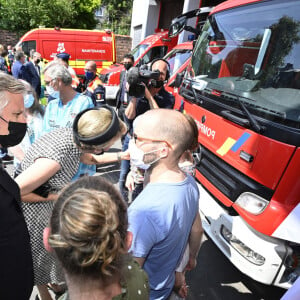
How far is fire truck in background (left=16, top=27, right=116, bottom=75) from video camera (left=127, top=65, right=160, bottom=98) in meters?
9.81

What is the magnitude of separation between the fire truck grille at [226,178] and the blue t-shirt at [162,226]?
0.75 m

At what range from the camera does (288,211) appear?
1795 mm

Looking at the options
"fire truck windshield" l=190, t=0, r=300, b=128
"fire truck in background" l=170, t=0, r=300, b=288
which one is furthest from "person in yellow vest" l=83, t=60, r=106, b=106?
"fire truck in background" l=170, t=0, r=300, b=288

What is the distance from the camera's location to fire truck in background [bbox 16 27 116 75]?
11328mm

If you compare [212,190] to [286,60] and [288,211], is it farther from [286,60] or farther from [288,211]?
[286,60]

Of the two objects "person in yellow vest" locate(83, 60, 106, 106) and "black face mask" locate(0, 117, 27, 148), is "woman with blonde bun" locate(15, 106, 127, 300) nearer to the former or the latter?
"black face mask" locate(0, 117, 27, 148)

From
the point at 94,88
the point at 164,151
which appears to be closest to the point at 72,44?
the point at 94,88

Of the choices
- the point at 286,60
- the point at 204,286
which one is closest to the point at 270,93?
the point at 286,60

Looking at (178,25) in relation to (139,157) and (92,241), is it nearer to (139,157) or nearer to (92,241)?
(139,157)

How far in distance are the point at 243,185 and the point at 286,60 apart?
1.08m

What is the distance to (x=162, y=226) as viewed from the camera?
3.94 ft

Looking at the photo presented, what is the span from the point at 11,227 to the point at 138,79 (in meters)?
1.85

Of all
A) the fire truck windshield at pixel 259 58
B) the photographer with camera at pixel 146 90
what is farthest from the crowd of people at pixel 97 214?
the photographer with camera at pixel 146 90

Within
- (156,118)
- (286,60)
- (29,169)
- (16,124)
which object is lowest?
(29,169)
